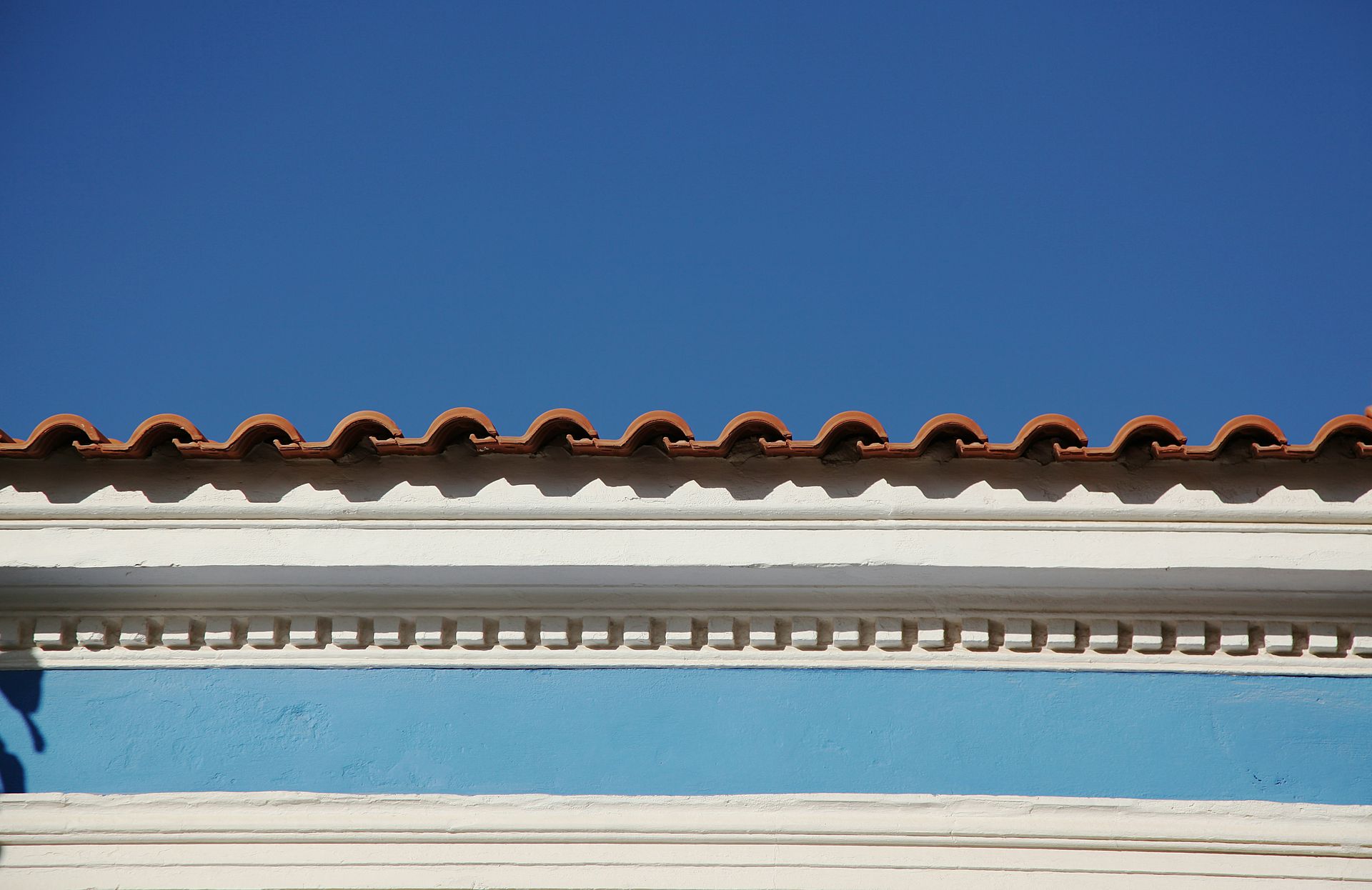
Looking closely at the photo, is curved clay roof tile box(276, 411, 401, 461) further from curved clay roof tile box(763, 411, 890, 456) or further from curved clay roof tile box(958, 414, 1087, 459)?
curved clay roof tile box(958, 414, 1087, 459)

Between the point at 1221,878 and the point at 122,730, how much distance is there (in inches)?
136

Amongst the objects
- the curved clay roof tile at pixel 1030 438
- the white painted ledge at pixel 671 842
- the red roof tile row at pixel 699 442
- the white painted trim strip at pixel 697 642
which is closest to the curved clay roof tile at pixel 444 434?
the red roof tile row at pixel 699 442

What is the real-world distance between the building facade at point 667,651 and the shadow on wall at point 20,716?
0.01 metres

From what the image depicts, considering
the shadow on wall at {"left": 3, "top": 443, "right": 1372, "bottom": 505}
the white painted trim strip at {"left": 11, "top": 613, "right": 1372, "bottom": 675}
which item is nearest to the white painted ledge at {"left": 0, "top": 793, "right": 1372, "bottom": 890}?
the white painted trim strip at {"left": 11, "top": 613, "right": 1372, "bottom": 675}

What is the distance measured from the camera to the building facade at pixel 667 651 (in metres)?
3.50

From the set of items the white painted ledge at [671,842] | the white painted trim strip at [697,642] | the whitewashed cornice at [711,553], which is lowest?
the white painted ledge at [671,842]

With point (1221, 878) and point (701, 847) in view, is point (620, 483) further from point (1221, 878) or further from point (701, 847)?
point (1221, 878)

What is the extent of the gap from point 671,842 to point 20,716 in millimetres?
2193

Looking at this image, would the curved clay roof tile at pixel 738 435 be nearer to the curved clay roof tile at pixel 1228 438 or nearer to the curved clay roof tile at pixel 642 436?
the curved clay roof tile at pixel 642 436

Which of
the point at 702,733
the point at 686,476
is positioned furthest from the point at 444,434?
the point at 702,733

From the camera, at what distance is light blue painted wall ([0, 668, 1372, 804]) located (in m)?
3.58

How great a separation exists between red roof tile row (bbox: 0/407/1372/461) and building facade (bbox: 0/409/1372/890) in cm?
1

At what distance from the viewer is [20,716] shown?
3.77m

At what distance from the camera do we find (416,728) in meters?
3.70
